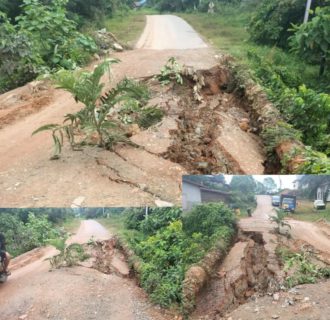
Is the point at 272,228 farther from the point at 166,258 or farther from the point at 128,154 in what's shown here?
the point at 128,154

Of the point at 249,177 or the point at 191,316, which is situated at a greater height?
the point at 249,177

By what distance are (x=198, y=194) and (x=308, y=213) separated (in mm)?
555

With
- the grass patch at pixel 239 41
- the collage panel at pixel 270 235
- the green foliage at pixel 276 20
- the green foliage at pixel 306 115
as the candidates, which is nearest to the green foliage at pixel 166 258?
the collage panel at pixel 270 235

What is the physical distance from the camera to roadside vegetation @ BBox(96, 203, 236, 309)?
9.21 feet

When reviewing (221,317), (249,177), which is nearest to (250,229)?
(249,177)

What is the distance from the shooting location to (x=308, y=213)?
2.79 m

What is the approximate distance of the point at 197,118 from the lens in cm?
673

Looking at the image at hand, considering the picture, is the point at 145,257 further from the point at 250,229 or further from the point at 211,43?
the point at 211,43

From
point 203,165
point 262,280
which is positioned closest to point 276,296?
point 262,280

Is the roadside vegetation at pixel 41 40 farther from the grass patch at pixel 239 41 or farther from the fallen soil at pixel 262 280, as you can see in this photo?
the fallen soil at pixel 262 280

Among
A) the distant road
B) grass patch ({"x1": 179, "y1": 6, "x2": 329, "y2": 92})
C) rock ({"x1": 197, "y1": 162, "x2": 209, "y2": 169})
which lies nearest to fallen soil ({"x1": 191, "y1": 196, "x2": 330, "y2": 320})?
rock ({"x1": 197, "y1": 162, "x2": 209, "y2": 169})

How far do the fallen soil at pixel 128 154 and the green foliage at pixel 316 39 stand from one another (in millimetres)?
2243

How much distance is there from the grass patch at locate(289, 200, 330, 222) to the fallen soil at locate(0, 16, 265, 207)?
3.80 feet

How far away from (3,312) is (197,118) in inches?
171
